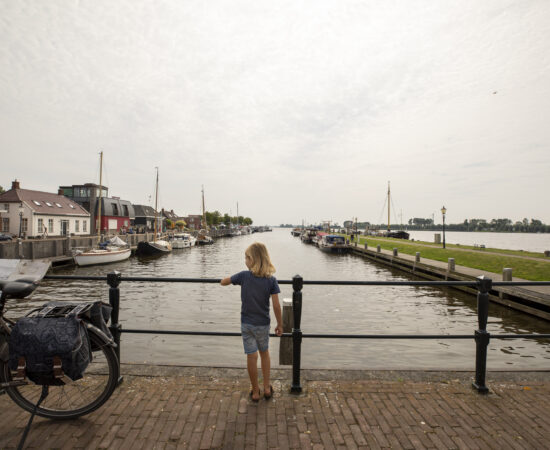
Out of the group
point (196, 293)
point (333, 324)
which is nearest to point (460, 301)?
point (333, 324)

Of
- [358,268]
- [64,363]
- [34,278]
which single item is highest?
[34,278]

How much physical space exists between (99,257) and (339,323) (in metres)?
27.5

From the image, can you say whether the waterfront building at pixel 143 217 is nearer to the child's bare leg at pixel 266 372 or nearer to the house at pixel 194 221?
the house at pixel 194 221

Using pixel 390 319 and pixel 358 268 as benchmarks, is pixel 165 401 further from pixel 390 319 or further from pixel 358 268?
pixel 358 268

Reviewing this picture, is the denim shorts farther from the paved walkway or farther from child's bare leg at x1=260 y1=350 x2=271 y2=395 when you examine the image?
the paved walkway

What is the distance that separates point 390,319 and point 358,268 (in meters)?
20.0

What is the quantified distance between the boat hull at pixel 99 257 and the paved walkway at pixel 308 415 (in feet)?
102

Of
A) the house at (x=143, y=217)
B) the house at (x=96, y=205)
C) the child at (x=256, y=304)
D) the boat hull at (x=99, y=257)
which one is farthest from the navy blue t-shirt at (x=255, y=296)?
the house at (x=143, y=217)

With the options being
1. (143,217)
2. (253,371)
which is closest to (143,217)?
(143,217)

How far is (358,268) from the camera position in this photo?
33.6 metres

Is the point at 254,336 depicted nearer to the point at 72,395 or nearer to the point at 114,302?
the point at 114,302

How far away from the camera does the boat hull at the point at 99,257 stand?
30.4 m

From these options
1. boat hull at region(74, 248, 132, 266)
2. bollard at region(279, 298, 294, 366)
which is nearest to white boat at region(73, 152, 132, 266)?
boat hull at region(74, 248, 132, 266)

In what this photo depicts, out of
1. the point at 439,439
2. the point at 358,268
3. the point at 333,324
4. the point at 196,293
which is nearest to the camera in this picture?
the point at 439,439
